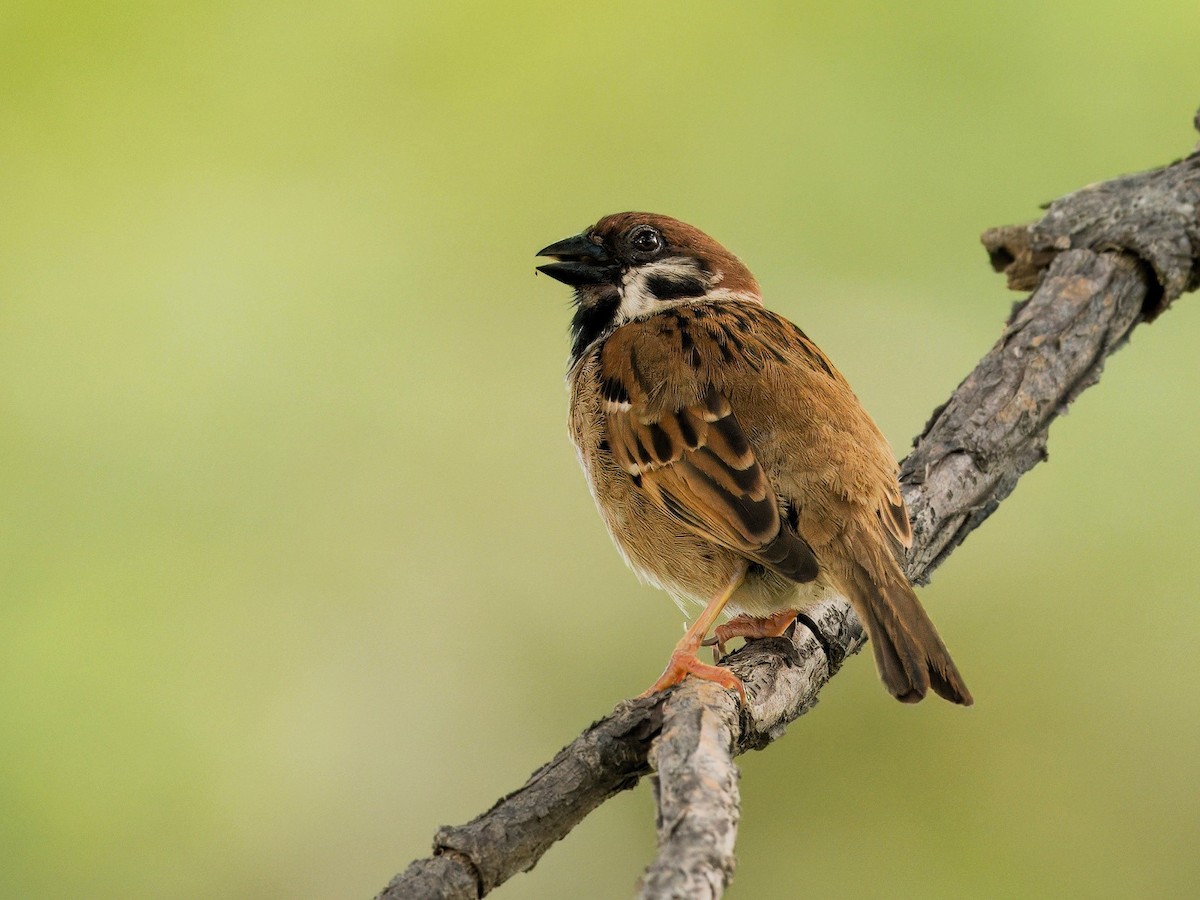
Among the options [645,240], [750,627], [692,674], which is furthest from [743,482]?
[645,240]

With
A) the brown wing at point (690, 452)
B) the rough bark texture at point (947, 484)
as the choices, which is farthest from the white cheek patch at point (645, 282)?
the rough bark texture at point (947, 484)

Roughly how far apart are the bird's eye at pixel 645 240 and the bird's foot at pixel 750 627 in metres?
1.51

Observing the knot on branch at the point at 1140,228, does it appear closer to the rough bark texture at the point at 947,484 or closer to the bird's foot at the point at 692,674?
the rough bark texture at the point at 947,484

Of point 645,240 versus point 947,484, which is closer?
point 947,484

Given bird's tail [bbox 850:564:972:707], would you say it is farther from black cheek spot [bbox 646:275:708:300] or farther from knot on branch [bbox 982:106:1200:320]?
knot on branch [bbox 982:106:1200:320]

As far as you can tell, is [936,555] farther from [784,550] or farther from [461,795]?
[461,795]

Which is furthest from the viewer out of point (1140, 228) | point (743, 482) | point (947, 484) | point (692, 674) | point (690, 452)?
point (1140, 228)

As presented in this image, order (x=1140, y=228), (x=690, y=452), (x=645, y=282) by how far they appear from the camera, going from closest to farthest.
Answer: (x=690, y=452) < (x=1140, y=228) < (x=645, y=282)

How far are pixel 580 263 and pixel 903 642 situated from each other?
2121 mm

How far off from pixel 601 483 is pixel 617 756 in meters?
1.60

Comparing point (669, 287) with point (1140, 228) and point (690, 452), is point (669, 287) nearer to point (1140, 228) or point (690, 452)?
point (690, 452)

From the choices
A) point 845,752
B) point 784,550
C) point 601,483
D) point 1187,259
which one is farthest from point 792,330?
point 845,752

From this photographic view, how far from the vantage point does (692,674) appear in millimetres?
3236

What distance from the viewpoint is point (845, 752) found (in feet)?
17.2
